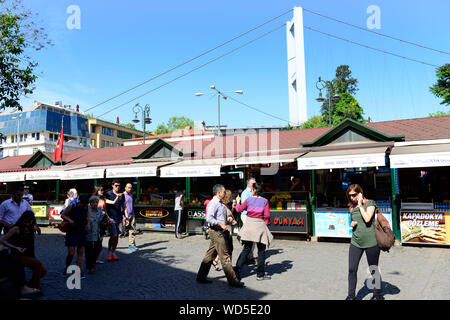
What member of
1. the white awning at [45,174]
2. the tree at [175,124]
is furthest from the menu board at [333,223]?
the tree at [175,124]

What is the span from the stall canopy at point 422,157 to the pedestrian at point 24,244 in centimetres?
868

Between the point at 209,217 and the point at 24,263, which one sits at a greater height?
the point at 209,217

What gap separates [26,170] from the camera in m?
17.1

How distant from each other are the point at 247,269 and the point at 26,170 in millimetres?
15538

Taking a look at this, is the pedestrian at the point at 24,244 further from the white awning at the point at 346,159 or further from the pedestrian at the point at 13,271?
the white awning at the point at 346,159

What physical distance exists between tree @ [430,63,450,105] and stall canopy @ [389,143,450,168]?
2824 cm

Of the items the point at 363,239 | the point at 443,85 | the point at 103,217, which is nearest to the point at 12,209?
the point at 103,217

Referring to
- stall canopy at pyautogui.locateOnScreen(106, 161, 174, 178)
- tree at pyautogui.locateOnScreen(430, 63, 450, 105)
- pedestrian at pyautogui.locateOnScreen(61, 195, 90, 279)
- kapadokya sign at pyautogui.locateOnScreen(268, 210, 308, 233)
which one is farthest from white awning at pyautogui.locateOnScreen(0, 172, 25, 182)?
tree at pyautogui.locateOnScreen(430, 63, 450, 105)

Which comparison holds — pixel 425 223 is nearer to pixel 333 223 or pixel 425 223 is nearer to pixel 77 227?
pixel 333 223

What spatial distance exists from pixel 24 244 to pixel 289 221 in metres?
7.71

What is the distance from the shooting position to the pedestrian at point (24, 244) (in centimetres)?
490

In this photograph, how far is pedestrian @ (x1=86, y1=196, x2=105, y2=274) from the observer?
6.46m
